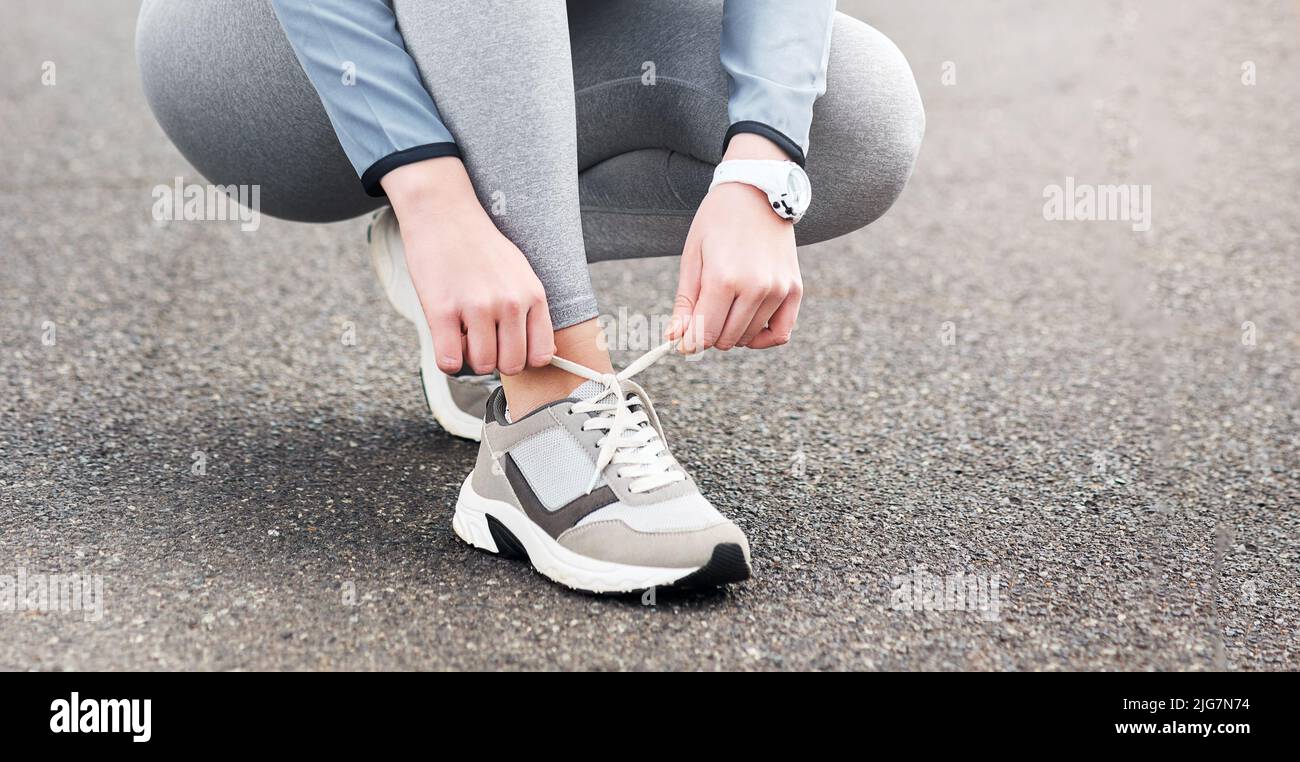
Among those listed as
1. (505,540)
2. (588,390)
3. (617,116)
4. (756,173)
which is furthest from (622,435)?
(617,116)

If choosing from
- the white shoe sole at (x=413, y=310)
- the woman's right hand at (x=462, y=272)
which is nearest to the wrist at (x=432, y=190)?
the woman's right hand at (x=462, y=272)

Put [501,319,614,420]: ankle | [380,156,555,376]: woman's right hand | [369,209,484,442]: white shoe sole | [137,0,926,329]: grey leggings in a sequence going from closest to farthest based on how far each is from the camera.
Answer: [380,156,555,376]: woman's right hand → [501,319,614,420]: ankle → [137,0,926,329]: grey leggings → [369,209,484,442]: white shoe sole

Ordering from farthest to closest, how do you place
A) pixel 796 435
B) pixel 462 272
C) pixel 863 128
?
pixel 796 435
pixel 863 128
pixel 462 272

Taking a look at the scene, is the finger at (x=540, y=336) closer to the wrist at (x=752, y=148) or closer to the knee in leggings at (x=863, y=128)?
the wrist at (x=752, y=148)

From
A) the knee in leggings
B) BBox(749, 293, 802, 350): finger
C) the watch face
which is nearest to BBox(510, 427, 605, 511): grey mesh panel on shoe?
BBox(749, 293, 802, 350): finger

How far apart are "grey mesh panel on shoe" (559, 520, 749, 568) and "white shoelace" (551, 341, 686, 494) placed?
45 millimetres

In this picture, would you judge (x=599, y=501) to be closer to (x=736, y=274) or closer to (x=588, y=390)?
(x=588, y=390)

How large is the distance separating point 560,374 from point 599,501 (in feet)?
0.44

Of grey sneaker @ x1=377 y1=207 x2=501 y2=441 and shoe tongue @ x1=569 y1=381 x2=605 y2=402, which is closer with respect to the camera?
shoe tongue @ x1=569 y1=381 x2=605 y2=402

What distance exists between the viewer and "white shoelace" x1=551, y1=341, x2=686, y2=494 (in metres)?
1.14

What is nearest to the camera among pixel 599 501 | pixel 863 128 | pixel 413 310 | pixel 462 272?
pixel 462 272

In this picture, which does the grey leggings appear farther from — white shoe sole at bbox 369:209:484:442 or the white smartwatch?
the white smartwatch

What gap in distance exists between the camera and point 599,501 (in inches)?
44.9
